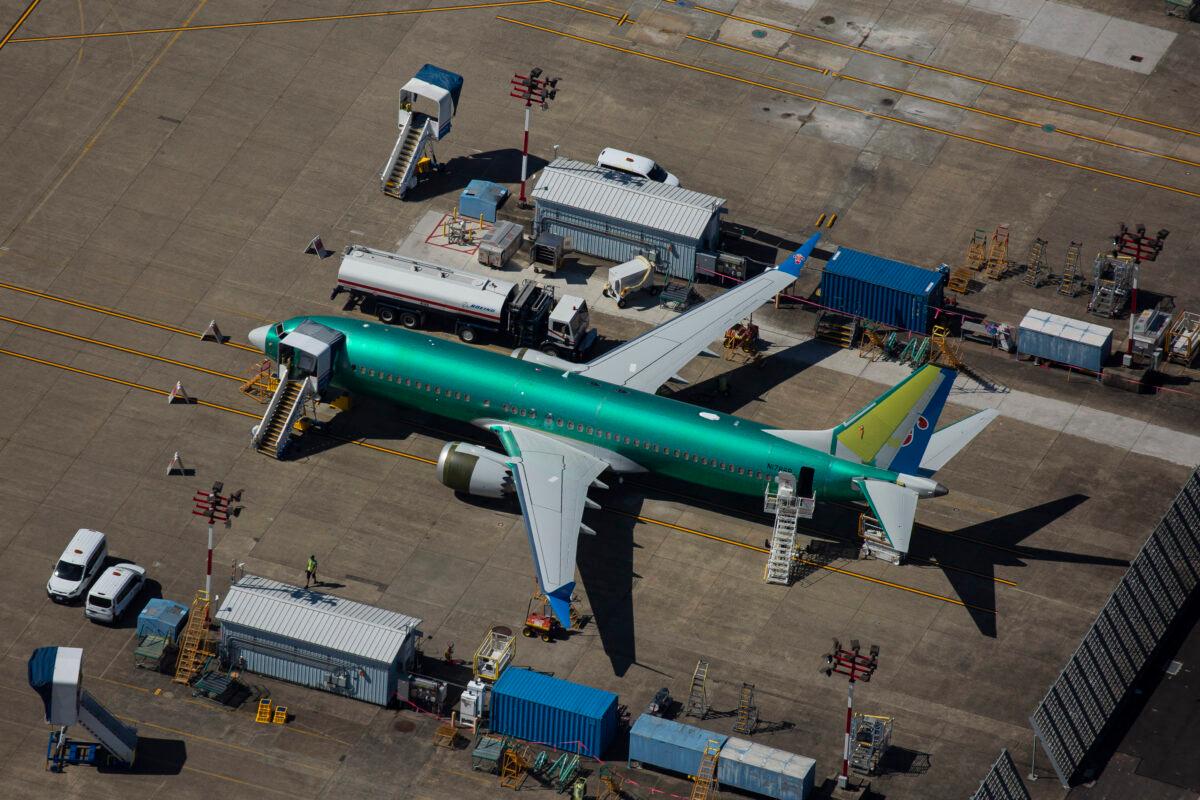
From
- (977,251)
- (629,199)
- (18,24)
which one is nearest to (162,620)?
(629,199)

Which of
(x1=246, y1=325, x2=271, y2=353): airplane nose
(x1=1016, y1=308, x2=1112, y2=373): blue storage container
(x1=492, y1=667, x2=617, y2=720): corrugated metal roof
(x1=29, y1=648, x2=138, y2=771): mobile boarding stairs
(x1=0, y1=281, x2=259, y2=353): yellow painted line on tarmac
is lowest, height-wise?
(x1=29, y1=648, x2=138, y2=771): mobile boarding stairs

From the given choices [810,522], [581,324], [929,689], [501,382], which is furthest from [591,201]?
[929,689]

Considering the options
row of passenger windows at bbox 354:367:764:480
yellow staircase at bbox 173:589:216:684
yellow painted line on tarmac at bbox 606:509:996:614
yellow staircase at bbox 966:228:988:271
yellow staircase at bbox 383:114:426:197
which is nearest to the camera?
yellow staircase at bbox 173:589:216:684

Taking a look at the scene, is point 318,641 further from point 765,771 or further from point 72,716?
point 765,771

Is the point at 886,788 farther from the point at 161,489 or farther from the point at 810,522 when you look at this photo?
the point at 161,489

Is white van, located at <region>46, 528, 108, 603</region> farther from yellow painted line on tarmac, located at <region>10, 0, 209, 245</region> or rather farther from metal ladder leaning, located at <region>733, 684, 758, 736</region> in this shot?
metal ladder leaning, located at <region>733, 684, 758, 736</region>

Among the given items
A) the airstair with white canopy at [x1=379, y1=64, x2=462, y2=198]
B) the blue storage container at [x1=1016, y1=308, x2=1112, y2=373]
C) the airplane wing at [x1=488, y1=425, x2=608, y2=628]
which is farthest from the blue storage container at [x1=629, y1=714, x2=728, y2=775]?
the airstair with white canopy at [x1=379, y1=64, x2=462, y2=198]

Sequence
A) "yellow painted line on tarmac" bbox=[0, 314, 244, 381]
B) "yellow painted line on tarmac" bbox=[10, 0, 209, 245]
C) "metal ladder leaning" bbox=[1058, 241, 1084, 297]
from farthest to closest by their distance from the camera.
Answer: "yellow painted line on tarmac" bbox=[10, 0, 209, 245]
"metal ladder leaning" bbox=[1058, 241, 1084, 297]
"yellow painted line on tarmac" bbox=[0, 314, 244, 381]
